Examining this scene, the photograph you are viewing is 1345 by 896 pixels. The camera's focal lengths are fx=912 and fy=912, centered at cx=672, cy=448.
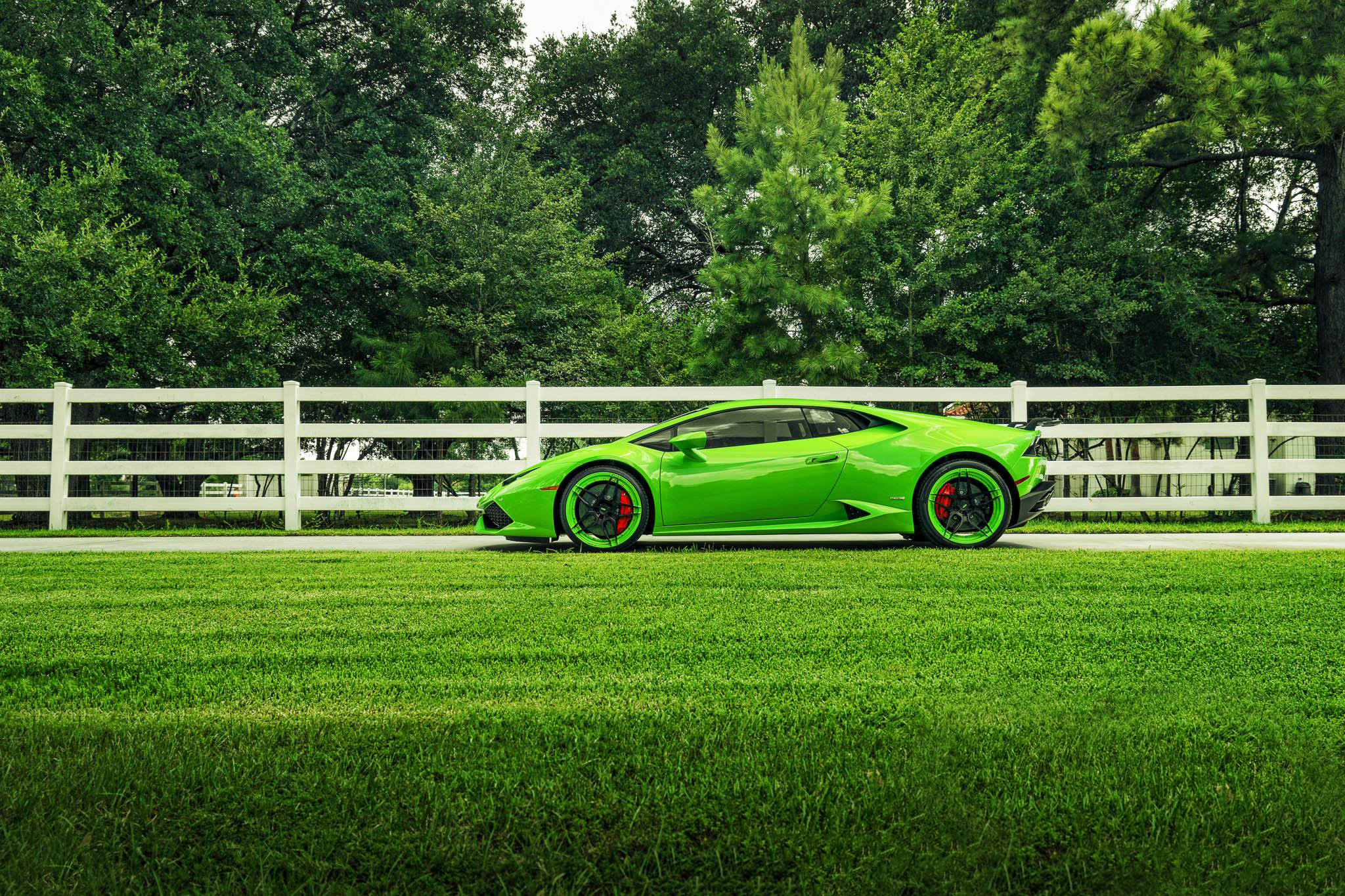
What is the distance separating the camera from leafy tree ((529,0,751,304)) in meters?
27.1

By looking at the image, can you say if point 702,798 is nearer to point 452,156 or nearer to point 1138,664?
point 1138,664

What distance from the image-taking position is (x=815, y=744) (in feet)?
7.06

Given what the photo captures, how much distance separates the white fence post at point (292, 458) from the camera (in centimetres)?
1020

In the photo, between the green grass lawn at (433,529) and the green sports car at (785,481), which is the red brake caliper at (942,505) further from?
the green grass lawn at (433,529)

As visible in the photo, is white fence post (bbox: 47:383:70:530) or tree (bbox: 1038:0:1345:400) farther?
tree (bbox: 1038:0:1345:400)

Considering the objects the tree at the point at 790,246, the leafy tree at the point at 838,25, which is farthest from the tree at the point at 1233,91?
the leafy tree at the point at 838,25

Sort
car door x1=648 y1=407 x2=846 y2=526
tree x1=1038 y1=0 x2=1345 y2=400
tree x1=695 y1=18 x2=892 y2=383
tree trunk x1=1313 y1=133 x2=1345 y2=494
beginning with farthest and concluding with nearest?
tree x1=695 y1=18 x2=892 y2=383, tree trunk x1=1313 y1=133 x2=1345 y2=494, tree x1=1038 y1=0 x2=1345 y2=400, car door x1=648 y1=407 x2=846 y2=526

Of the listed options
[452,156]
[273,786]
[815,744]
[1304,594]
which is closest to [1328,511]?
[1304,594]

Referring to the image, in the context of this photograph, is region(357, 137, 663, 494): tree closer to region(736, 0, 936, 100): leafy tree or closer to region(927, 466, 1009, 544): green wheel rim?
region(927, 466, 1009, 544): green wheel rim

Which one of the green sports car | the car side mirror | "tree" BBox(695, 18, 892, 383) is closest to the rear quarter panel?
the green sports car

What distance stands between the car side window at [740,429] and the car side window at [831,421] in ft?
0.23

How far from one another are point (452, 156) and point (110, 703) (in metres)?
20.6

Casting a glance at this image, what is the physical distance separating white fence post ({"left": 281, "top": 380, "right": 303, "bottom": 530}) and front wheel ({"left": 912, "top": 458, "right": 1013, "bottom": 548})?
6.86m

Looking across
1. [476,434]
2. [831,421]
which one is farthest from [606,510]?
[476,434]
